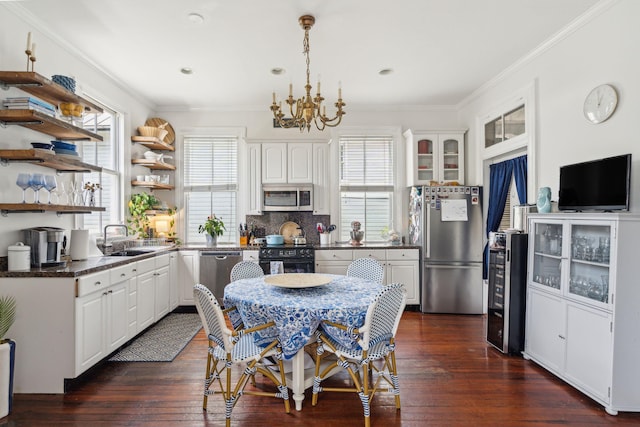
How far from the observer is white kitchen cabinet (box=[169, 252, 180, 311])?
4.63 m

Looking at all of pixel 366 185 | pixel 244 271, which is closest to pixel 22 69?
pixel 244 271

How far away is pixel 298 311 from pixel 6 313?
2.09 metres

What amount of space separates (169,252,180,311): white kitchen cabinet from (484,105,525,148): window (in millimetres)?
4431

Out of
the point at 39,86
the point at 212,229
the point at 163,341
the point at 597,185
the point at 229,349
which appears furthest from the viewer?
the point at 212,229

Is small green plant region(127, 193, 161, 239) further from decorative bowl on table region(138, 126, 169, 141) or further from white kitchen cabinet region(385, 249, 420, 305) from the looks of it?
white kitchen cabinet region(385, 249, 420, 305)

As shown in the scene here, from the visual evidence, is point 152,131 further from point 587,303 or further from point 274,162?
point 587,303

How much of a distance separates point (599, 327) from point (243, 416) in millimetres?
2561

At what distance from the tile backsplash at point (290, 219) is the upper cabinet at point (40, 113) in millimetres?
2514

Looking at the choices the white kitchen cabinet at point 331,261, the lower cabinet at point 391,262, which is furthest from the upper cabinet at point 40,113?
the lower cabinet at point 391,262

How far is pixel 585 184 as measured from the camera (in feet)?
9.44

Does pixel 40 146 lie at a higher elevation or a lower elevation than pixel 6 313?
higher

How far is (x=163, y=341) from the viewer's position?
3770 mm

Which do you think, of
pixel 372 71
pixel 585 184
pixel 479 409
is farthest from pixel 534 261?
pixel 372 71

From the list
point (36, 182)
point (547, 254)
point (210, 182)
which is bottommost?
point (547, 254)
